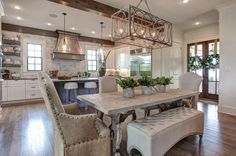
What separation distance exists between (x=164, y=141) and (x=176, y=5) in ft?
12.6

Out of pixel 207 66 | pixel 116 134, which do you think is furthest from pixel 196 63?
pixel 116 134

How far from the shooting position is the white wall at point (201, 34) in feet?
19.0

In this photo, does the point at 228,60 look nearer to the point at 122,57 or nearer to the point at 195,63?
the point at 195,63

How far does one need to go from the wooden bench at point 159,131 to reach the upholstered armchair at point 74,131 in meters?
0.37

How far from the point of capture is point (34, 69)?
6383mm

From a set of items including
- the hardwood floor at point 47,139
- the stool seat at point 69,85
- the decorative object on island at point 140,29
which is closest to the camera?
the hardwood floor at point 47,139

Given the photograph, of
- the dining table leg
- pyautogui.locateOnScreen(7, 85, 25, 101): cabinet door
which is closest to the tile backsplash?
pyautogui.locateOnScreen(7, 85, 25, 101): cabinet door

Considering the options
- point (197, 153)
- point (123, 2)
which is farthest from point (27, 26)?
point (197, 153)

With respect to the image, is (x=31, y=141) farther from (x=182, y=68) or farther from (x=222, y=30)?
(x=182, y=68)

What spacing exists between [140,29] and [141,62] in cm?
372

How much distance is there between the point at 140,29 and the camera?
278 cm

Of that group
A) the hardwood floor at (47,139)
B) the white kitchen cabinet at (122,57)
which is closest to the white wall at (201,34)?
the white kitchen cabinet at (122,57)

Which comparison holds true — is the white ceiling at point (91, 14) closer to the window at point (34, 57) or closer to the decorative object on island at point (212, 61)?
the window at point (34, 57)

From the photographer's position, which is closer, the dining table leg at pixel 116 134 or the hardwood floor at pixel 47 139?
the dining table leg at pixel 116 134
